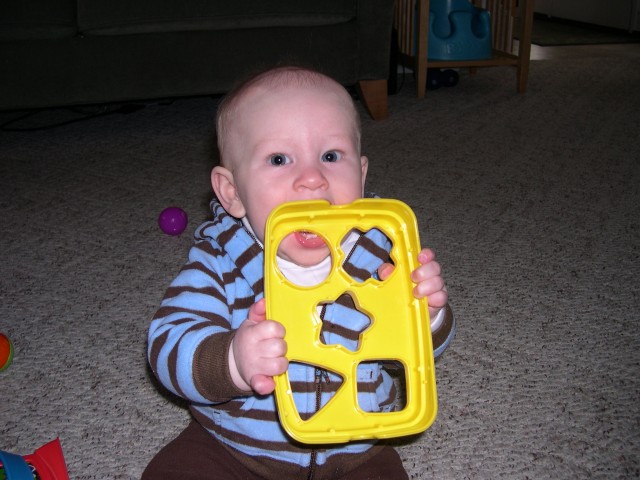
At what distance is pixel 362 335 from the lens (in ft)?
1.78

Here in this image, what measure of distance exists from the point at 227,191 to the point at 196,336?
0.53ft

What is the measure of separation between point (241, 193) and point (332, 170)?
9cm

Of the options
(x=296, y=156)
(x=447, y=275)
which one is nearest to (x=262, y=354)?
(x=296, y=156)

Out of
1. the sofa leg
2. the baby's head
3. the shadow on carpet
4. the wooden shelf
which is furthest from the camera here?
the shadow on carpet

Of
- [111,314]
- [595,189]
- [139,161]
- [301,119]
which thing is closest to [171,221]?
[111,314]

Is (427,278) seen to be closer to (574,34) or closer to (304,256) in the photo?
(304,256)

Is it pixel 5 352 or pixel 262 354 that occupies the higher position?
pixel 262 354

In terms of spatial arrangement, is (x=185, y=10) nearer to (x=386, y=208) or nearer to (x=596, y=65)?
(x=386, y=208)

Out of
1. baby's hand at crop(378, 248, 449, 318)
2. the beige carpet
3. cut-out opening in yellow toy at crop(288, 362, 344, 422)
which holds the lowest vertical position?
the beige carpet

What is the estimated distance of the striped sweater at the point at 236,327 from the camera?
598mm

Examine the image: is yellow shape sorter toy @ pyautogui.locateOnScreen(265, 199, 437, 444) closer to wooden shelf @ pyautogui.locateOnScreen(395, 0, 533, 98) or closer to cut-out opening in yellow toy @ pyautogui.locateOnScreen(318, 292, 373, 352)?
cut-out opening in yellow toy @ pyautogui.locateOnScreen(318, 292, 373, 352)

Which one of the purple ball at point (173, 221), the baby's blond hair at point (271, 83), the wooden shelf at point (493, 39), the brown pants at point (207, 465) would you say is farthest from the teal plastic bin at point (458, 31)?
the brown pants at point (207, 465)

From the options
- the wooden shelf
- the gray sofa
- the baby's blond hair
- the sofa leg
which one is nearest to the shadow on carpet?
the wooden shelf

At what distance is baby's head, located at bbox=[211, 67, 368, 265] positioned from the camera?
60 centimetres
